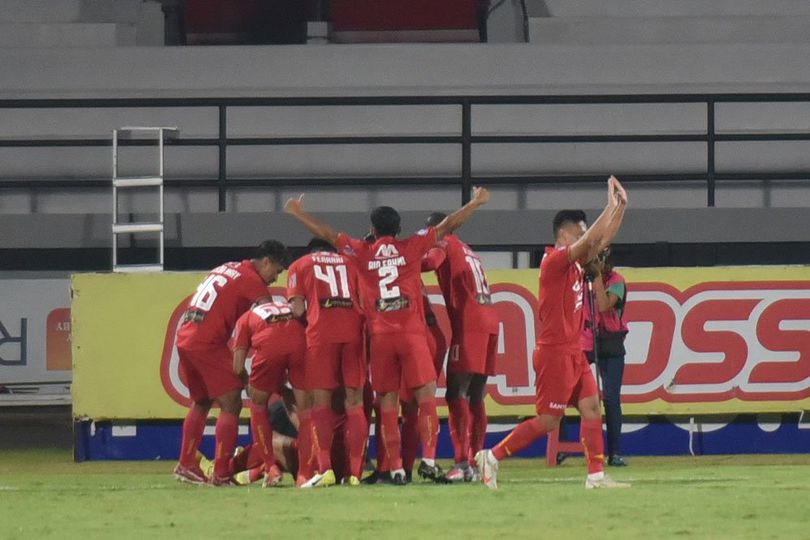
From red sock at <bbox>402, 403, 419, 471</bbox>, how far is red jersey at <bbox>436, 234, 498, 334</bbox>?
725 millimetres

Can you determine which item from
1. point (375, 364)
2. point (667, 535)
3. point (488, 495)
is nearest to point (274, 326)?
point (375, 364)

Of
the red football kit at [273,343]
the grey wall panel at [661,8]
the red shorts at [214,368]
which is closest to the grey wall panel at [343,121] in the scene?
the grey wall panel at [661,8]

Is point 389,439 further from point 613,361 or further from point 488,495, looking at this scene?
point 613,361

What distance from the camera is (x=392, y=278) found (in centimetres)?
1177

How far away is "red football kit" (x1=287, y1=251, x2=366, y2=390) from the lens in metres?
12.0

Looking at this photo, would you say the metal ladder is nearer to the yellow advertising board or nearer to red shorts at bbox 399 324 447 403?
the yellow advertising board

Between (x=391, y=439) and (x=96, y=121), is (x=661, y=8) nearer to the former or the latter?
(x=96, y=121)

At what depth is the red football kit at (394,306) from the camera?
11773 mm

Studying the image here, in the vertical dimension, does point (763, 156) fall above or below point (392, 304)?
above

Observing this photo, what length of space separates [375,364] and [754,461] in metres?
4.35

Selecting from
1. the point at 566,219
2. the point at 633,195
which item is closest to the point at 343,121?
the point at 633,195

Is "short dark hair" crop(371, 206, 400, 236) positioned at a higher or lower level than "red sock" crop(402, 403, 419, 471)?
higher

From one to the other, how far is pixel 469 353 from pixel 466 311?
318mm

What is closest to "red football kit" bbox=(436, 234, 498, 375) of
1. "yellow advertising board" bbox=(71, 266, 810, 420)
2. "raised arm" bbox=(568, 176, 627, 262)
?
"raised arm" bbox=(568, 176, 627, 262)
